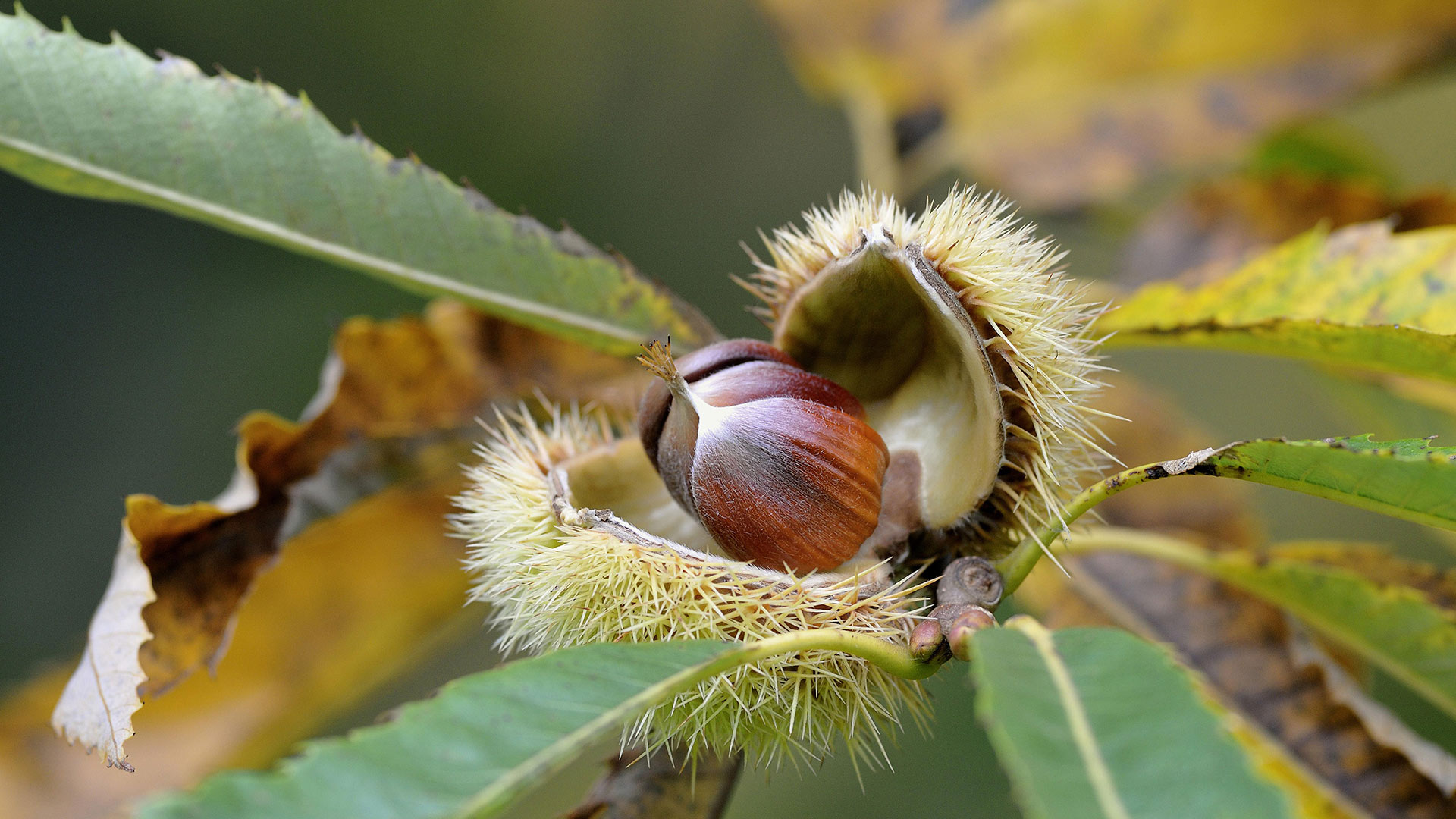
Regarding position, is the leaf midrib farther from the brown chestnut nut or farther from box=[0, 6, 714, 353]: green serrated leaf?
the brown chestnut nut

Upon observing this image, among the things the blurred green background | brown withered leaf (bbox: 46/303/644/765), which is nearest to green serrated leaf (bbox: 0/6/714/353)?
brown withered leaf (bbox: 46/303/644/765)

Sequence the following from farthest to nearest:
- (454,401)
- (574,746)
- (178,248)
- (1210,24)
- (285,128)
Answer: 1. (178,248)
2. (1210,24)
3. (454,401)
4. (285,128)
5. (574,746)

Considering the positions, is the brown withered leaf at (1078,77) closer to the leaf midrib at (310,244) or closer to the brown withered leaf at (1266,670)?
the brown withered leaf at (1266,670)

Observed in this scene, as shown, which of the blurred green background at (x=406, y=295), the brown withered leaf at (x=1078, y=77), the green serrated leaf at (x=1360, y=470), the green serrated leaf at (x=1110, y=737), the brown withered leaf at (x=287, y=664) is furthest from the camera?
the blurred green background at (x=406, y=295)

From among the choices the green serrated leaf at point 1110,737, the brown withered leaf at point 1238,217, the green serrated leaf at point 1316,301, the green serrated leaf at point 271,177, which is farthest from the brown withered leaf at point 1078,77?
the green serrated leaf at point 1110,737

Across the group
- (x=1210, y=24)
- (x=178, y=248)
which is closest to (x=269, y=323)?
(x=178, y=248)

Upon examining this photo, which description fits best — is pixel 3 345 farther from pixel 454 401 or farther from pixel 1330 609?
pixel 1330 609
